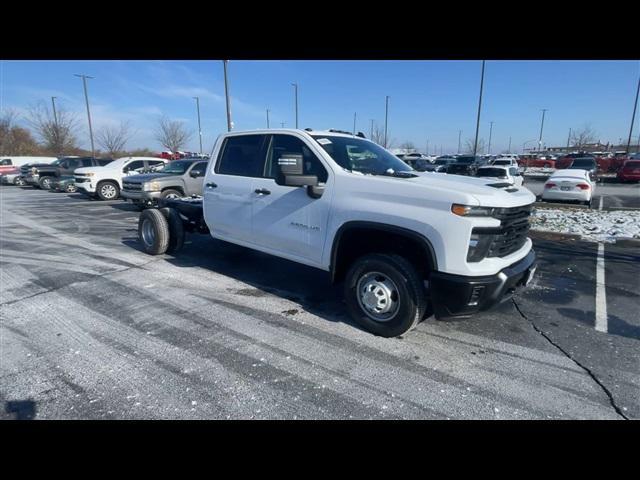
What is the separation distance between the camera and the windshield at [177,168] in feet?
37.6

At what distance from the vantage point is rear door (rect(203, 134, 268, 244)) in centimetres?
462

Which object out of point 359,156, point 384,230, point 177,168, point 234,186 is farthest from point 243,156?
point 177,168

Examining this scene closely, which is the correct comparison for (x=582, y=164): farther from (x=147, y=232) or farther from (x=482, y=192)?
(x=147, y=232)

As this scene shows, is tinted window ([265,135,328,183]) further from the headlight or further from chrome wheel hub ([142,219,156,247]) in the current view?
chrome wheel hub ([142,219,156,247])

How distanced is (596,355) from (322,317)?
8.72 feet

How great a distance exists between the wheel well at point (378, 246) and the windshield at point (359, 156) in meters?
0.76

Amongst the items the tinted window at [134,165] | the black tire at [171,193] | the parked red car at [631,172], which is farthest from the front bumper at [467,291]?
the parked red car at [631,172]

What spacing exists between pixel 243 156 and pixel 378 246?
2420mm

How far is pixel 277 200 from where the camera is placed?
4195 millimetres

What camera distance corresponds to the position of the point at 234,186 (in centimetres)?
478

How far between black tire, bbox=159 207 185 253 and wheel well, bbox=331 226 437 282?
12.6ft

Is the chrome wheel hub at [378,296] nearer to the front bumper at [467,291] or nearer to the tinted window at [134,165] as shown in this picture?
the front bumper at [467,291]
